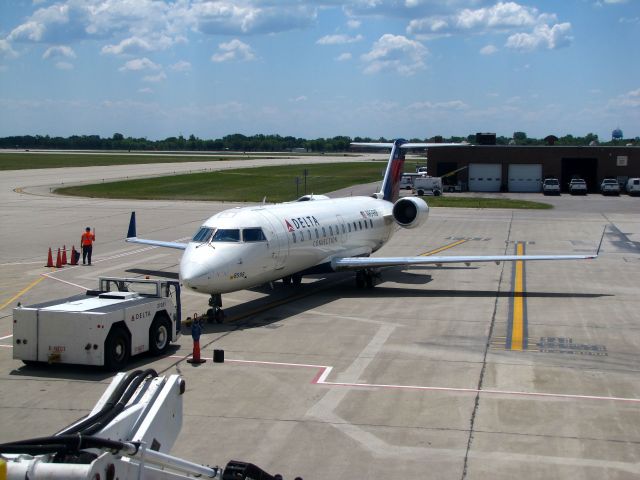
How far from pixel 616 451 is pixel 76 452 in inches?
347

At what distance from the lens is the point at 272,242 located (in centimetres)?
2294

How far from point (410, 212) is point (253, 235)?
9.77 m

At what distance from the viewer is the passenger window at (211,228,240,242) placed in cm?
2194

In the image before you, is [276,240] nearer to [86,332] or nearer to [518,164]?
[86,332]

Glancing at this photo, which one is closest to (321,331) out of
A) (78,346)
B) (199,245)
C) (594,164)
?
(199,245)

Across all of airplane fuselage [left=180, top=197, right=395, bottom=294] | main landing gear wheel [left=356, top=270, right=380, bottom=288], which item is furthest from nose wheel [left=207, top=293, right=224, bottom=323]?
main landing gear wheel [left=356, top=270, right=380, bottom=288]

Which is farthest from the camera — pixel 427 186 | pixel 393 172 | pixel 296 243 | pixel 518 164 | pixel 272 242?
pixel 518 164

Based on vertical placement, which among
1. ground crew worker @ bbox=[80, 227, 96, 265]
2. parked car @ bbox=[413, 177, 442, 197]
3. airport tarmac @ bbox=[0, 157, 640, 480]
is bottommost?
airport tarmac @ bbox=[0, 157, 640, 480]

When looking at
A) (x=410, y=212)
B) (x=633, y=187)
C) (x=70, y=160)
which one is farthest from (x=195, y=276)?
(x=70, y=160)

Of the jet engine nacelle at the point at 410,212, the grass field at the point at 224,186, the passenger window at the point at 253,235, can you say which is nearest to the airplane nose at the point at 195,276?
the passenger window at the point at 253,235

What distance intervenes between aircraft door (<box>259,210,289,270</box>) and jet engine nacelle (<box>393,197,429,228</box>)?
26.4ft

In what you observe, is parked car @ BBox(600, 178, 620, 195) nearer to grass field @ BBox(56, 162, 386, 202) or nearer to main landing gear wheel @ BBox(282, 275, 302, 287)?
grass field @ BBox(56, 162, 386, 202)

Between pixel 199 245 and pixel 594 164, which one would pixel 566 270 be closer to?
pixel 199 245

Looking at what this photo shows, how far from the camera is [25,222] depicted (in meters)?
48.2
